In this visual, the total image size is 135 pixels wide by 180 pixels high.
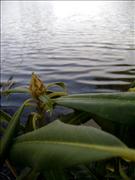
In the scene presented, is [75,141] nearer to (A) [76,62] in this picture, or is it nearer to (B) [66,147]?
(B) [66,147]

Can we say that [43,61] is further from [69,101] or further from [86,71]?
[69,101]

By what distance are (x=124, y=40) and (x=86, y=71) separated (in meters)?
3.91

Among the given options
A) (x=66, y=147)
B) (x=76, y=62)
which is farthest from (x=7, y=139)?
(x=76, y=62)

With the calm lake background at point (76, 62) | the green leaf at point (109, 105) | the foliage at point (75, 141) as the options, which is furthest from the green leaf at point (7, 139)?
the calm lake background at point (76, 62)

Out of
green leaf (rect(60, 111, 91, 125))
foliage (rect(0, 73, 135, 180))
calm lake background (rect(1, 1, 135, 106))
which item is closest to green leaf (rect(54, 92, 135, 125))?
foliage (rect(0, 73, 135, 180))

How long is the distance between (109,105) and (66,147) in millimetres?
248

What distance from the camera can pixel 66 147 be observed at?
36.0 inches

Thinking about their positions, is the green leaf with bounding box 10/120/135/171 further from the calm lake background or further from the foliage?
the calm lake background

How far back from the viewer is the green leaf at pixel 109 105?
1.06 meters

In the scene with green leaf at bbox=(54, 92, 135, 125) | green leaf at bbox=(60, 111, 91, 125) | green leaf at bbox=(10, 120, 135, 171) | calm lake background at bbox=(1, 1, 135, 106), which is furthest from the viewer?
calm lake background at bbox=(1, 1, 135, 106)

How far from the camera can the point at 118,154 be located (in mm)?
835

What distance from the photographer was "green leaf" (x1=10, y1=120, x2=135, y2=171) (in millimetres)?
850

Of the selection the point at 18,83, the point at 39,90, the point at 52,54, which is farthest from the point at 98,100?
the point at 52,54

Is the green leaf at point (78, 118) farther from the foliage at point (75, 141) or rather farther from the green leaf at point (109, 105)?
the green leaf at point (109, 105)
